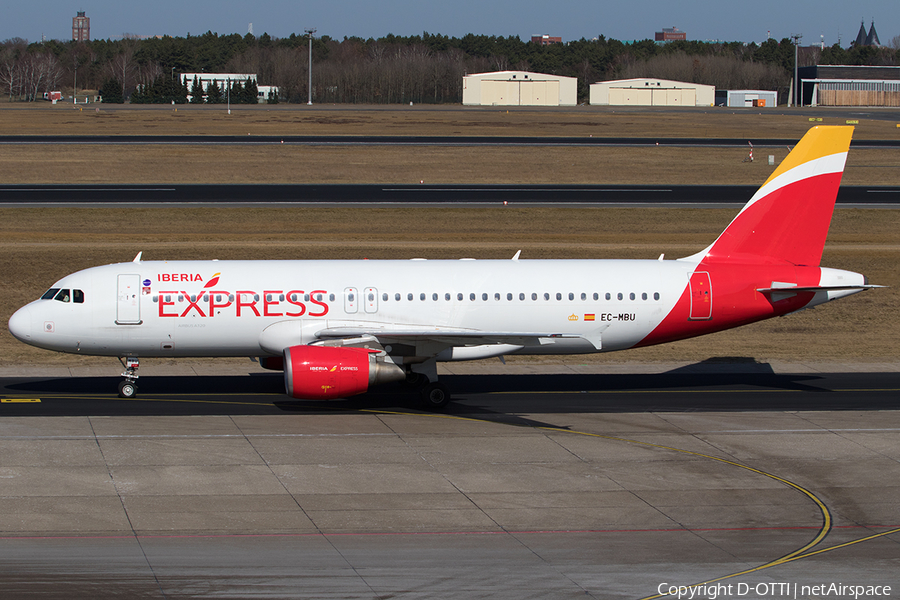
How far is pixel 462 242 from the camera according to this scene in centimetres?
5375

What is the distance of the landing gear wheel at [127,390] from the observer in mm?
29750

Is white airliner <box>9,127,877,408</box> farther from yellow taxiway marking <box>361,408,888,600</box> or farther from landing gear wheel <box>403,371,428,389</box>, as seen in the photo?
yellow taxiway marking <box>361,408,888,600</box>

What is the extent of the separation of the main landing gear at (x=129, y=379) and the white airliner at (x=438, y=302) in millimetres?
41

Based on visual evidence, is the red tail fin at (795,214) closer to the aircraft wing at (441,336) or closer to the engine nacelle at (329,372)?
the aircraft wing at (441,336)

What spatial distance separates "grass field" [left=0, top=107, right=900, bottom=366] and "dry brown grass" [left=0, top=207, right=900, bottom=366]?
0.37ft

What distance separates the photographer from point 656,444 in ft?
84.3

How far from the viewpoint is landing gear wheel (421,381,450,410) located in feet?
95.2

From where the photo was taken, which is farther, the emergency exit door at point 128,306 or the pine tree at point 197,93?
the pine tree at point 197,93

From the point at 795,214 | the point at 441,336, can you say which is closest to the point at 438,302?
the point at 441,336

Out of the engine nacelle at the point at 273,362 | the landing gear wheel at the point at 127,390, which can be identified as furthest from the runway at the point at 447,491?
the engine nacelle at the point at 273,362

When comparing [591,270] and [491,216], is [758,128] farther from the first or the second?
[591,270]

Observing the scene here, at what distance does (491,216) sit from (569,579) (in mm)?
44358

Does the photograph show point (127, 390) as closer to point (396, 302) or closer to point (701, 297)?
point (396, 302)

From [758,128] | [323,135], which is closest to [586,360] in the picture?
[323,135]
